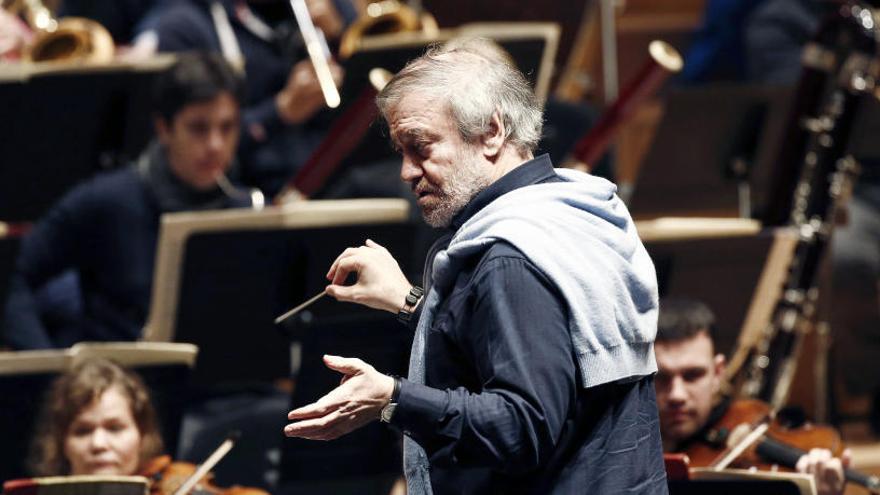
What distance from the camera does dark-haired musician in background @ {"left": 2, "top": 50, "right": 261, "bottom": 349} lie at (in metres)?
3.55

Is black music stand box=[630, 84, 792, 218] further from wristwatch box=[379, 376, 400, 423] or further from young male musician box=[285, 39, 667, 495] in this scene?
wristwatch box=[379, 376, 400, 423]

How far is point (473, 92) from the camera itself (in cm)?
178

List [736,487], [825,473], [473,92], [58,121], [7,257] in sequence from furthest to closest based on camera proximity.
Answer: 1. [58,121]
2. [7,257]
3. [825,473]
4. [736,487]
5. [473,92]

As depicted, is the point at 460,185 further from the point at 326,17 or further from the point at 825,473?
the point at 326,17

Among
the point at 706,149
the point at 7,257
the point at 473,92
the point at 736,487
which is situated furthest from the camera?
the point at 706,149

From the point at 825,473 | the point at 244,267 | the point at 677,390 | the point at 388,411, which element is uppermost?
the point at 244,267

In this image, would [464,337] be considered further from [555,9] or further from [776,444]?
[555,9]

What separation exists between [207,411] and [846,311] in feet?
5.52

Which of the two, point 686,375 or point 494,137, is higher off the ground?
point 494,137

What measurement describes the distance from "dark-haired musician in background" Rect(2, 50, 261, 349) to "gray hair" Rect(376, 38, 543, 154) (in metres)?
1.83

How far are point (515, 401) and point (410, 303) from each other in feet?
1.04

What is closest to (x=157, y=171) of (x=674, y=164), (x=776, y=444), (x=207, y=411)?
(x=207, y=411)

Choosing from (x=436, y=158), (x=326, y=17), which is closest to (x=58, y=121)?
(x=326, y=17)

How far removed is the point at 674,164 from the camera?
3684mm
